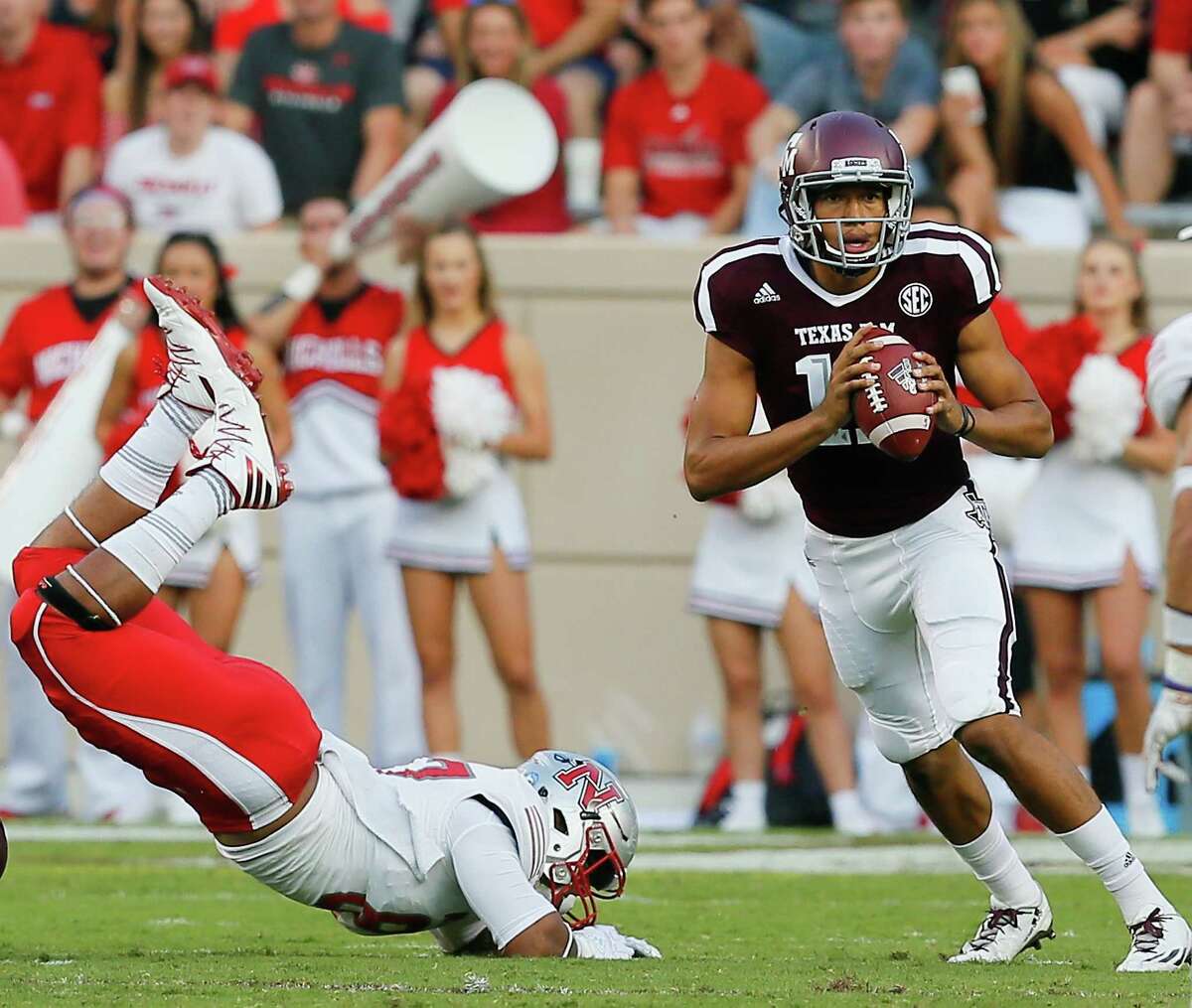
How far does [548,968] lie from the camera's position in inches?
182

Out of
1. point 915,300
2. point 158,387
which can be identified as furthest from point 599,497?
point 915,300

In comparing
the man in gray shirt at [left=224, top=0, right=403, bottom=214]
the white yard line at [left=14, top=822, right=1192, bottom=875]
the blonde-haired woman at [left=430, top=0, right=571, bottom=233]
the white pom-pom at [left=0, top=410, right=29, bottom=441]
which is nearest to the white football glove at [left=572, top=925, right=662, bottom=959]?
the white yard line at [left=14, top=822, right=1192, bottom=875]

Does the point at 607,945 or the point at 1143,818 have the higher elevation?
the point at 607,945

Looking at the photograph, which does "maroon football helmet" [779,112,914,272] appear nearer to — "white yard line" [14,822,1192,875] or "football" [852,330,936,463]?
"football" [852,330,936,463]

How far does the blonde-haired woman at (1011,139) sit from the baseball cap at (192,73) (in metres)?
3.32

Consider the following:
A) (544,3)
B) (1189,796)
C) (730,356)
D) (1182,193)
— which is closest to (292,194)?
(544,3)

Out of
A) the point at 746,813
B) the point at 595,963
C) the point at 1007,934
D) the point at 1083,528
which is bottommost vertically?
the point at 746,813

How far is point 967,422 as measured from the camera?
15.8 ft

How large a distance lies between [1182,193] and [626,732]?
12.3 ft

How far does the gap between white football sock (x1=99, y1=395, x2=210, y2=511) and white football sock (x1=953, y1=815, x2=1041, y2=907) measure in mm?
2001

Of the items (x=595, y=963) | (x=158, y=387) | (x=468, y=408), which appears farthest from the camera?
(x=158, y=387)

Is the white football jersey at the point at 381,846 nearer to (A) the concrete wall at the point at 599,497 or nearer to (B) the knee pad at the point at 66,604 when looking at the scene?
(B) the knee pad at the point at 66,604

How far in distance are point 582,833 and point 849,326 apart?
1253 millimetres

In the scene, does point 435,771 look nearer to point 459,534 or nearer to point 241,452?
point 241,452
